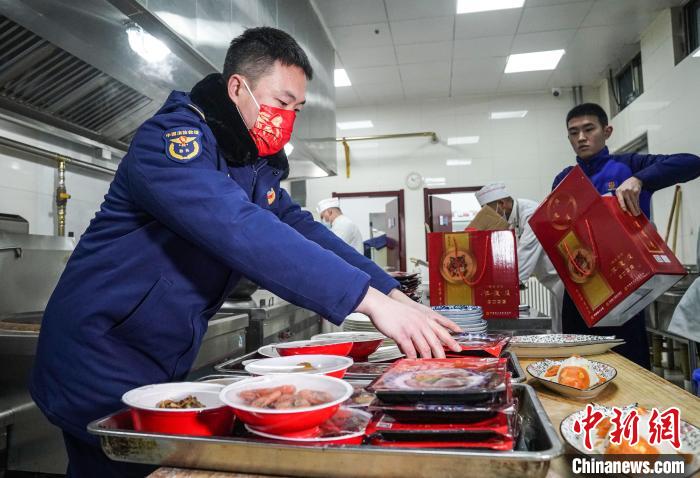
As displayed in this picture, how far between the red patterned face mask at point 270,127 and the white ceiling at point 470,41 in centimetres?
363

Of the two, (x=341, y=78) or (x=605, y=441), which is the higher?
(x=341, y=78)

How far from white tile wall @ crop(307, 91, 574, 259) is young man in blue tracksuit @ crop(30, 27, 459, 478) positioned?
6076 mm

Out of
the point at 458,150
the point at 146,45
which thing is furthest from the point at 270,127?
the point at 458,150

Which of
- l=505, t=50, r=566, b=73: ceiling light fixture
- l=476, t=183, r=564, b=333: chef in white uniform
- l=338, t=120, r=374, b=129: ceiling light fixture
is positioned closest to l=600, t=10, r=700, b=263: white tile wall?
l=505, t=50, r=566, b=73: ceiling light fixture

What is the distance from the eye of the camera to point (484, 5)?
4453mm

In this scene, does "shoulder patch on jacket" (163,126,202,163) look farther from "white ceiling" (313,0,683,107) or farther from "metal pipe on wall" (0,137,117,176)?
"white ceiling" (313,0,683,107)

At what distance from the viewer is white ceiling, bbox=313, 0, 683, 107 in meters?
4.56

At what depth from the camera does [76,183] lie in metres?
2.89

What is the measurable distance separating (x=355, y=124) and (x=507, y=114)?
2279 millimetres

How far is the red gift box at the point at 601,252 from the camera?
139cm

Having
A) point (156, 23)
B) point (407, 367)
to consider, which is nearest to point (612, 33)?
point (156, 23)

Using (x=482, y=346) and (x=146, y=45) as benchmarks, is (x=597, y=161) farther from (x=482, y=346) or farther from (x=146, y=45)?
(x=146, y=45)

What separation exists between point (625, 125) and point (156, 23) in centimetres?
582

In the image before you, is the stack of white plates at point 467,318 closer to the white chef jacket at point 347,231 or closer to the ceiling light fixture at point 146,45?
the ceiling light fixture at point 146,45
